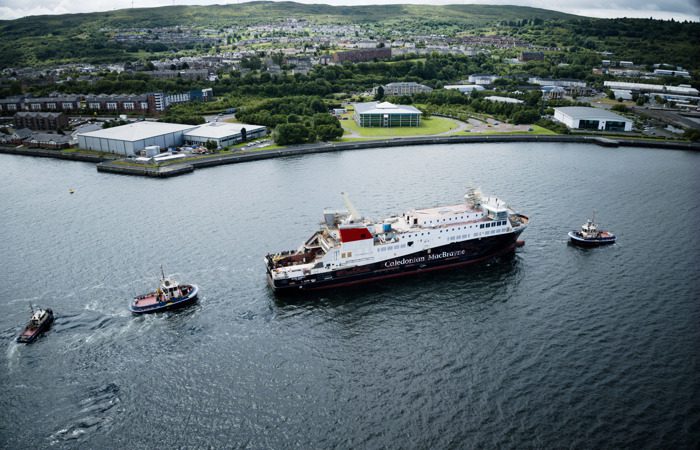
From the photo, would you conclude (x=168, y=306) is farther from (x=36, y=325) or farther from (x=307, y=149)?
(x=307, y=149)

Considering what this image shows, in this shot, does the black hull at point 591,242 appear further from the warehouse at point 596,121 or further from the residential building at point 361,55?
the residential building at point 361,55

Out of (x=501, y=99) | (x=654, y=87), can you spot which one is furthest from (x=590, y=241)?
(x=654, y=87)

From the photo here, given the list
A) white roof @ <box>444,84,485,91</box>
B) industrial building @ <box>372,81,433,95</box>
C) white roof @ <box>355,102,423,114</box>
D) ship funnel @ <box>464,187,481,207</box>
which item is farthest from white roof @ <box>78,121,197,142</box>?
white roof @ <box>444,84,485,91</box>

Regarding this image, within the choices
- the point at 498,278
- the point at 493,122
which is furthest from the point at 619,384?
the point at 493,122

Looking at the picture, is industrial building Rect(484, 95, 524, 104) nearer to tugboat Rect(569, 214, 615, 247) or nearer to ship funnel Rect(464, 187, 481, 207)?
tugboat Rect(569, 214, 615, 247)

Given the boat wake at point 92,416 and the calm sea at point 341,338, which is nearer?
the boat wake at point 92,416

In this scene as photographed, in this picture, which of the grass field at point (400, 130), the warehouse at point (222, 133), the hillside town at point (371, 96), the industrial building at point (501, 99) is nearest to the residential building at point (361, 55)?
the hillside town at point (371, 96)

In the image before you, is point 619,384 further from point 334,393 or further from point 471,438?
point 334,393
